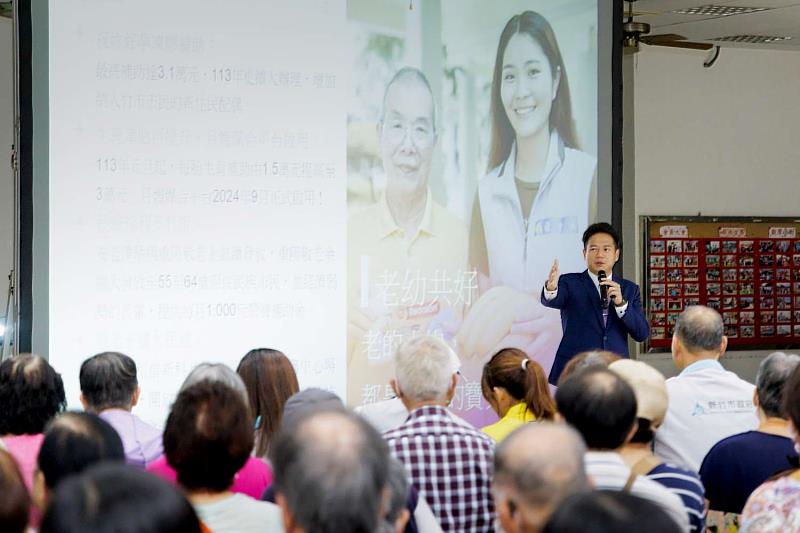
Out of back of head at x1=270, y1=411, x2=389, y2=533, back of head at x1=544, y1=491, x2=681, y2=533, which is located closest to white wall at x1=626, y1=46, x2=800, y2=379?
back of head at x1=270, y1=411, x2=389, y2=533

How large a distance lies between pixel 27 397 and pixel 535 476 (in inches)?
68.9

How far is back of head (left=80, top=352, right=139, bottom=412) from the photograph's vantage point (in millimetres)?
3238

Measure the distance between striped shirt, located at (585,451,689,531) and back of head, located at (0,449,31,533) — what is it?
3.86 feet

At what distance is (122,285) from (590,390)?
303 cm

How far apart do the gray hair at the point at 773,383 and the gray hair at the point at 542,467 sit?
143 centimetres

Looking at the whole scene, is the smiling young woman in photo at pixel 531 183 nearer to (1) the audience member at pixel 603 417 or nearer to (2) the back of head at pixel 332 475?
(1) the audience member at pixel 603 417

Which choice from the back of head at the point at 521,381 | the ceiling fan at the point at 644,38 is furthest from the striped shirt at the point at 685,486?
the ceiling fan at the point at 644,38

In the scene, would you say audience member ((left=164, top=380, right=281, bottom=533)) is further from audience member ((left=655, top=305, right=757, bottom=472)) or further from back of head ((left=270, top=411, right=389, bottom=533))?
audience member ((left=655, top=305, right=757, bottom=472))

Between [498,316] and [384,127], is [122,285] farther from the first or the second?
[498,316]

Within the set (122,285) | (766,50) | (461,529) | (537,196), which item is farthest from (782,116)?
(461,529)

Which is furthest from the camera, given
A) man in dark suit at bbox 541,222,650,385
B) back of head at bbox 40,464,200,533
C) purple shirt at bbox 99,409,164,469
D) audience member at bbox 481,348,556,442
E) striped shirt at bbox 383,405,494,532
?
man in dark suit at bbox 541,222,650,385

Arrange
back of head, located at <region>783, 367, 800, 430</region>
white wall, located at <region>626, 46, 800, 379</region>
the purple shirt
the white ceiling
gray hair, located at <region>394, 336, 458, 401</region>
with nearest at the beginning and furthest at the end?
back of head, located at <region>783, 367, 800, 430</region>, gray hair, located at <region>394, 336, 458, 401</region>, the purple shirt, the white ceiling, white wall, located at <region>626, 46, 800, 379</region>

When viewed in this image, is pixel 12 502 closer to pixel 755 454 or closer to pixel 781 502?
pixel 781 502

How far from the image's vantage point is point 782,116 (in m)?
8.87
